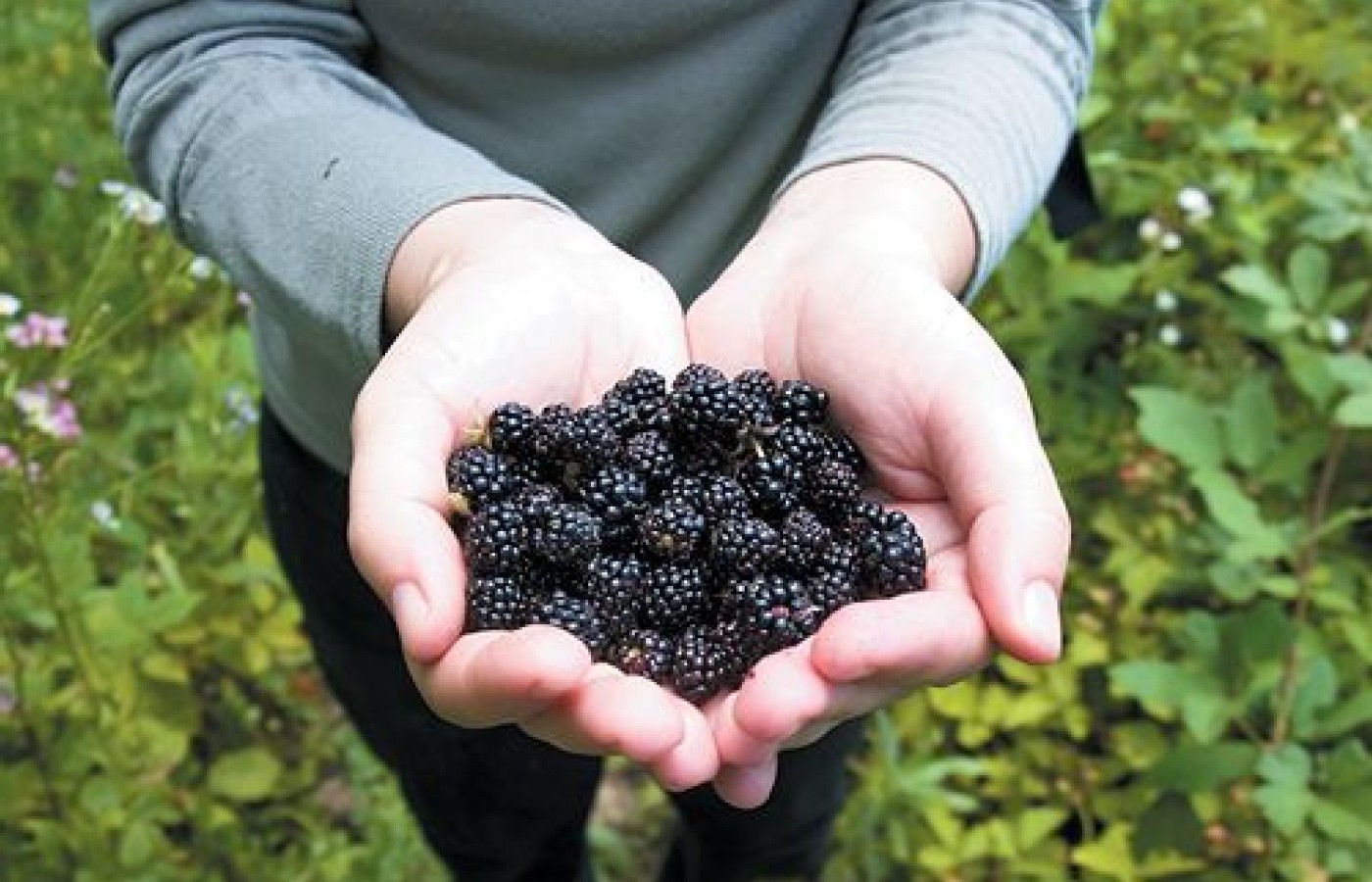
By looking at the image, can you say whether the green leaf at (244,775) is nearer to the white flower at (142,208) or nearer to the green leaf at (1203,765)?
the white flower at (142,208)

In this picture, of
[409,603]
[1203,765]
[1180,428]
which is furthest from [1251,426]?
[409,603]

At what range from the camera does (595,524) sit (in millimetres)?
1081

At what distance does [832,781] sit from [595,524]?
686 millimetres

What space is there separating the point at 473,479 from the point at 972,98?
506 millimetres

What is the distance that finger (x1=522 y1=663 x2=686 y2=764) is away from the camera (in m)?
0.82

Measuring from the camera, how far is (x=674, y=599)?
1.07m

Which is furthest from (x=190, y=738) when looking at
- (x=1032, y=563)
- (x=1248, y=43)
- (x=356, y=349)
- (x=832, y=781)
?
(x=1248, y=43)

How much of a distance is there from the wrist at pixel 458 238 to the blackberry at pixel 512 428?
105mm

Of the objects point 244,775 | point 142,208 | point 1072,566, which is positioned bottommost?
point 1072,566

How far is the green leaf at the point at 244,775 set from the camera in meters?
1.81

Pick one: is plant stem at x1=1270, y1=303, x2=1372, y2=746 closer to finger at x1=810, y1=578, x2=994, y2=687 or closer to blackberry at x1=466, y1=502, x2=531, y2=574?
finger at x1=810, y1=578, x2=994, y2=687

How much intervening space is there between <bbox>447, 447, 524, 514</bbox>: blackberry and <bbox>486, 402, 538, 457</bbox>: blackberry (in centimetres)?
2

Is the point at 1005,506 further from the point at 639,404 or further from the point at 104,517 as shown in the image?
the point at 104,517

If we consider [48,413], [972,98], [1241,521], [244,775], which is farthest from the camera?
[244,775]
